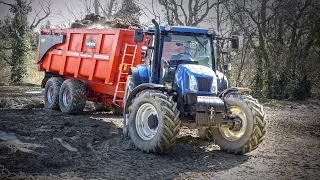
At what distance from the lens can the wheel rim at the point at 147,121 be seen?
5.67m

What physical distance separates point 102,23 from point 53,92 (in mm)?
2604

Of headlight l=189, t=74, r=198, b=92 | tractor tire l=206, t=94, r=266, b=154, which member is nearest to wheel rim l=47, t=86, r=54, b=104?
headlight l=189, t=74, r=198, b=92

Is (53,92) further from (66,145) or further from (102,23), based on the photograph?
(66,145)

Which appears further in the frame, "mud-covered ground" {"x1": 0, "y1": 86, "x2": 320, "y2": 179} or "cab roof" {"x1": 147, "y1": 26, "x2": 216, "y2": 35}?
"cab roof" {"x1": 147, "y1": 26, "x2": 216, "y2": 35}

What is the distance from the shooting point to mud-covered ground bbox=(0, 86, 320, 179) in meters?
4.59

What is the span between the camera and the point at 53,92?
1049 centimetres

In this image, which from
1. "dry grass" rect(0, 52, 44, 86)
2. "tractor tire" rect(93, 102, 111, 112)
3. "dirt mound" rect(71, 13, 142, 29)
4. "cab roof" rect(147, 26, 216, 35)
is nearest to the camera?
"cab roof" rect(147, 26, 216, 35)

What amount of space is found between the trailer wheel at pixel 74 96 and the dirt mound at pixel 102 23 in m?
1.91

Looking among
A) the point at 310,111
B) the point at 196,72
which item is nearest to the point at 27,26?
the point at 310,111

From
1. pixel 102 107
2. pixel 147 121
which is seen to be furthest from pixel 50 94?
pixel 147 121

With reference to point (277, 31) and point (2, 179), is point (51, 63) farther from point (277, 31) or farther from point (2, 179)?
point (277, 31)

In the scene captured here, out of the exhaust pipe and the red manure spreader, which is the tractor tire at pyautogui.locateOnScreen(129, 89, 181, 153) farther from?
the red manure spreader

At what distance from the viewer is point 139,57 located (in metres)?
8.52

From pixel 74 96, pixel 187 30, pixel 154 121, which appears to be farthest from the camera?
pixel 74 96
